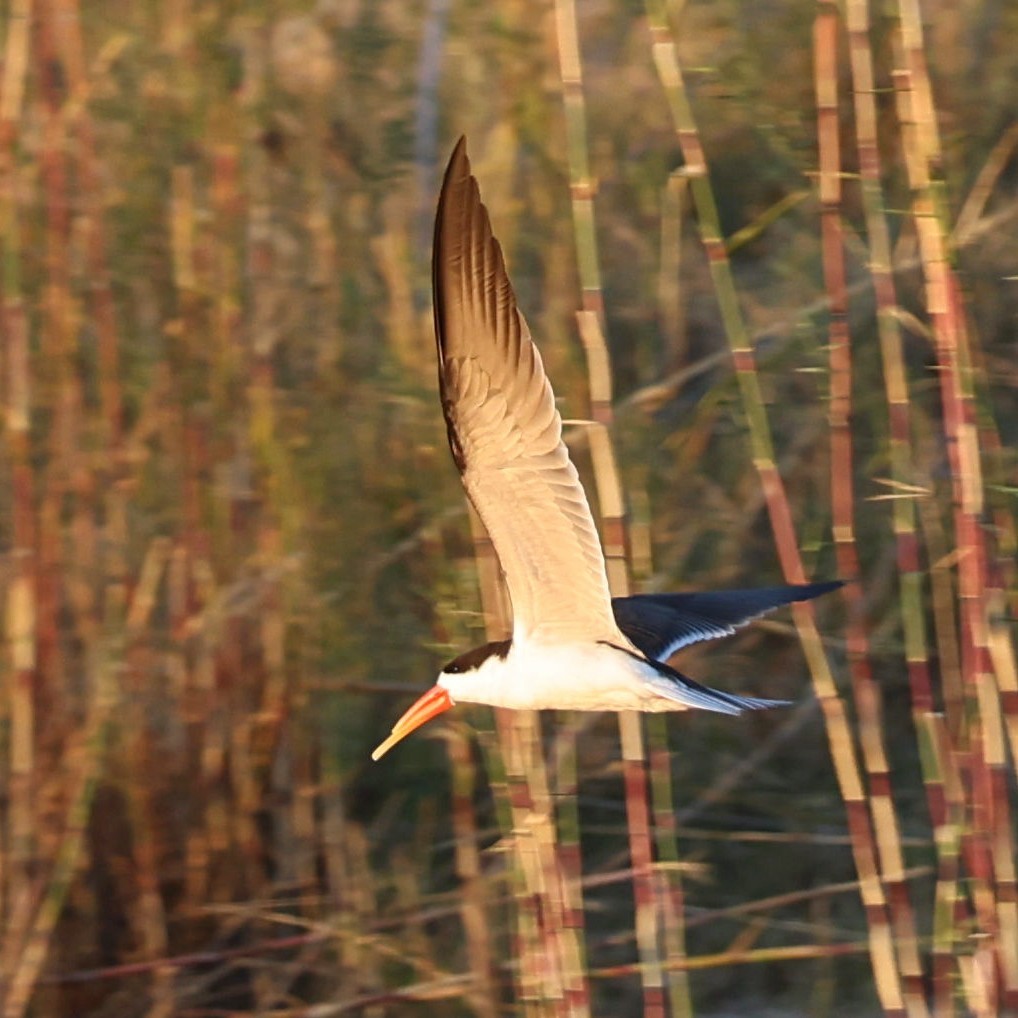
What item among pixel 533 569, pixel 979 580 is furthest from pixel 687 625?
pixel 979 580

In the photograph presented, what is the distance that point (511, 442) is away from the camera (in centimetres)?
216

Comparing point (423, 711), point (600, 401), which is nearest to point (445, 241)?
point (600, 401)

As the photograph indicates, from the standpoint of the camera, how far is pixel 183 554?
10.2 ft

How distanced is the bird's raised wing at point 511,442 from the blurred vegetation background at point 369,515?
26cm

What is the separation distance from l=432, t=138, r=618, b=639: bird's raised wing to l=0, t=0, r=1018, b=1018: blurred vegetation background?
0.26m

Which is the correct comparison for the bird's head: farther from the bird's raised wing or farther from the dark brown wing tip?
the dark brown wing tip

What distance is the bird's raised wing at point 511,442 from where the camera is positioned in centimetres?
205

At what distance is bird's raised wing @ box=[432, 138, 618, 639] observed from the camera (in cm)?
205

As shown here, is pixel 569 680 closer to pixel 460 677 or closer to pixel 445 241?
pixel 460 677

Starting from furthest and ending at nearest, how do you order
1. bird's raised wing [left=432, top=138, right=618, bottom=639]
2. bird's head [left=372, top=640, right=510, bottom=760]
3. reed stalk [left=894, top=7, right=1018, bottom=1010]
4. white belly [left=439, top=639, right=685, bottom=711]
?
bird's head [left=372, top=640, right=510, bottom=760] < white belly [left=439, top=639, right=685, bottom=711] < bird's raised wing [left=432, top=138, right=618, bottom=639] < reed stalk [left=894, top=7, right=1018, bottom=1010]

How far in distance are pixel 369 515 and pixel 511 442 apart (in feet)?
3.87

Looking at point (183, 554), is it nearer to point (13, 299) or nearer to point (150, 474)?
point (150, 474)

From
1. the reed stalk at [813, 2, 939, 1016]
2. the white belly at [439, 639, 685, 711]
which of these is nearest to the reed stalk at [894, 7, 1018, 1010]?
the reed stalk at [813, 2, 939, 1016]

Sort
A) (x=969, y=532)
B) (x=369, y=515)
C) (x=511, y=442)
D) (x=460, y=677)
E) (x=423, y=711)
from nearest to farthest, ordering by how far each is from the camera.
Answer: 1. (x=969, y=532)
2. (x=511, y=442)
3. (x=460, y=677)
4. (x=423, y=711)
5. (x=369, y=515)
